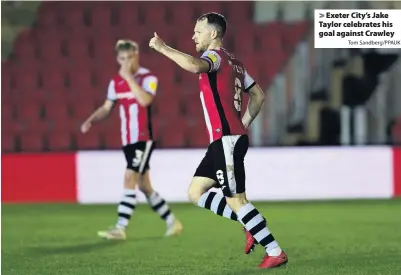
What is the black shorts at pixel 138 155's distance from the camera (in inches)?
282

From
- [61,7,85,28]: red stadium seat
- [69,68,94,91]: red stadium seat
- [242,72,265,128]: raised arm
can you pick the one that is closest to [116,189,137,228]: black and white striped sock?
[242,72,265,128]: raised arm

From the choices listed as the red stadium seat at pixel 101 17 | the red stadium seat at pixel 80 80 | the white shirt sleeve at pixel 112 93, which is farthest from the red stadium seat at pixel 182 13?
the white shirt sleeve at pixel 112 93

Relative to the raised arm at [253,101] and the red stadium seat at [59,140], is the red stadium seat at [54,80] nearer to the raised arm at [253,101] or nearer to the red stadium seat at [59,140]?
the red stadium seat at [59,140]

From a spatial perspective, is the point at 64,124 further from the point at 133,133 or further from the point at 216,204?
the point at 216,204

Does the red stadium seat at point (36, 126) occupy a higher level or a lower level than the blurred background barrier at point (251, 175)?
higher

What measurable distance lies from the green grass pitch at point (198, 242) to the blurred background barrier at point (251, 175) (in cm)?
47

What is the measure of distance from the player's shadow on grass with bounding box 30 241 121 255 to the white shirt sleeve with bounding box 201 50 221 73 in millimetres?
1943

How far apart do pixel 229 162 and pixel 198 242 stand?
1.78 meters

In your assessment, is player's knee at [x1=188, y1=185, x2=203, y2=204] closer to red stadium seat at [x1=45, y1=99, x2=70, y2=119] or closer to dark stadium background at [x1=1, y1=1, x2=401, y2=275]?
dark stadium background at [x1=1, y1=1, x2=401, y2=275]

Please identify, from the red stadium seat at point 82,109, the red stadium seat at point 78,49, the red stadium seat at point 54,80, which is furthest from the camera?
the red stadium seat at point 78,49

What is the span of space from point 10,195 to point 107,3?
331cm

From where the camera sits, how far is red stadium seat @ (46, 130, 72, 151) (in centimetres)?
1194
